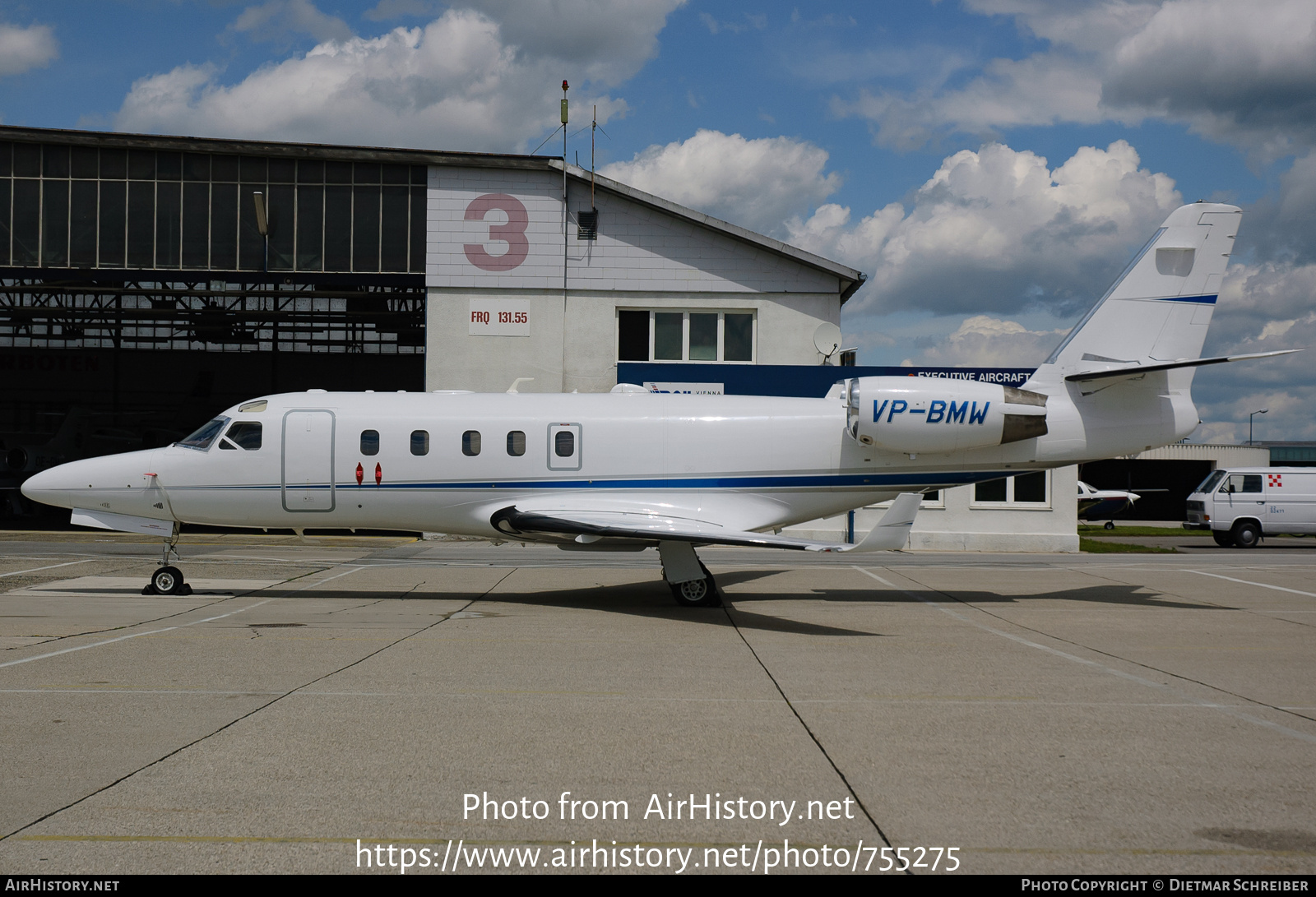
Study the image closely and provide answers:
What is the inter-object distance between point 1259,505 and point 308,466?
98.3ft

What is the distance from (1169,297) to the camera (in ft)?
47.4

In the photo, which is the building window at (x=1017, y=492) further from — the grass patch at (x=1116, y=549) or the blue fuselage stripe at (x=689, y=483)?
the blue fuselage stripe at (x=689, y=483)

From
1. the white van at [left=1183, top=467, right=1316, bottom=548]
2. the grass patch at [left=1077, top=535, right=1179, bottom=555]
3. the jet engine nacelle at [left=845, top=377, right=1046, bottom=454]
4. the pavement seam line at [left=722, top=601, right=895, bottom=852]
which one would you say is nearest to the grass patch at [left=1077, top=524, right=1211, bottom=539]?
the white van at [left=1183, top=467, right=1316, bottom=548]

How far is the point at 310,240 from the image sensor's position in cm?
2609

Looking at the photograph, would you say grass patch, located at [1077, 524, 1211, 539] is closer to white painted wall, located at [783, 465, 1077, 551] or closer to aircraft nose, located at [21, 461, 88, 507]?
white painted wall, located at [783, 465, 1077, 551]

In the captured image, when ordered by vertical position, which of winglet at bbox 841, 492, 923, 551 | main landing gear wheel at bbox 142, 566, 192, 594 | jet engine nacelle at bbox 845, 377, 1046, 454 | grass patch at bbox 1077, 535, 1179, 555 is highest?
jet engine nacelle at bbox 845, 377, 1046, 454

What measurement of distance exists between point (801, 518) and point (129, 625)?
9.49 m

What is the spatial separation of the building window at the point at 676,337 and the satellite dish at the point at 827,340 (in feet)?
6.68

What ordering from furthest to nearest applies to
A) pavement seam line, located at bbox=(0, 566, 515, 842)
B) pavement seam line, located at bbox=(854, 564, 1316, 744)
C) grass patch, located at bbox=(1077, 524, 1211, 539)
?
grass patch, located at bbox=(1077, 524, 1211, 539)
pavement seam line, located at bbox=(854, 564, 1316, 744)
pavement seam line, located at bbox=(0, 566, 515, 842)

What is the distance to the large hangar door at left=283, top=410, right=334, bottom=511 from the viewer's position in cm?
1405

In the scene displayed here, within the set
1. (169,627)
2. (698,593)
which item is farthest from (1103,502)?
(169,627)

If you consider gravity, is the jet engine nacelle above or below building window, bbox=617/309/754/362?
below

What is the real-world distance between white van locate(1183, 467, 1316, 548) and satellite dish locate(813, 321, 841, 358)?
14994 mm

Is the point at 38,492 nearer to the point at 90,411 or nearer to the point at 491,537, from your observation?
the point at 491,537
